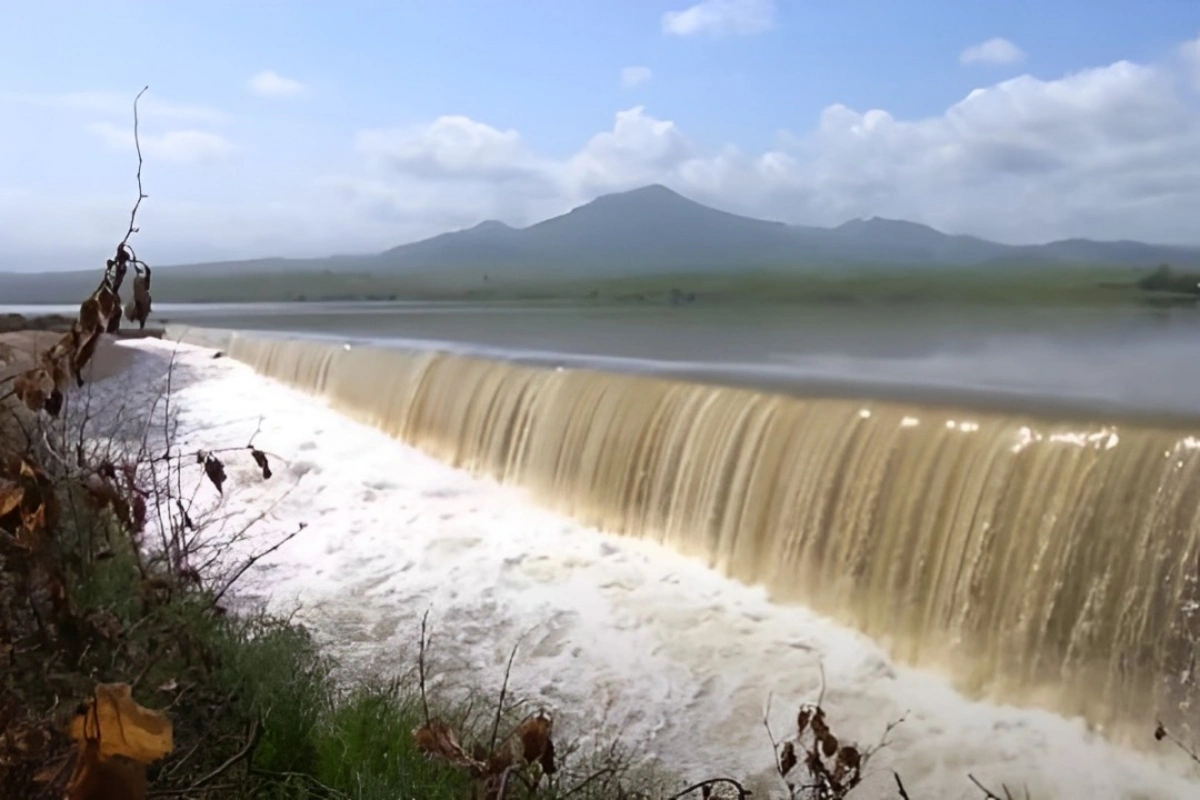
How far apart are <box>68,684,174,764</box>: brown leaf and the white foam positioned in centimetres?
366

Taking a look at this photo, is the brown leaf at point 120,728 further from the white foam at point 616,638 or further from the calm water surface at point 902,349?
the calm water surface at point 902,349

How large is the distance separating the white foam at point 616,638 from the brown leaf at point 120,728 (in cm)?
366

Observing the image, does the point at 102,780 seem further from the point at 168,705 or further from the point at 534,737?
the point at 168,705

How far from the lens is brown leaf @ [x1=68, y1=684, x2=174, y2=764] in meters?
1.10

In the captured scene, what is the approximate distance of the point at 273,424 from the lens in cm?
1215

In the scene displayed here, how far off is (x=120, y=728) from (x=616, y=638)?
505cm

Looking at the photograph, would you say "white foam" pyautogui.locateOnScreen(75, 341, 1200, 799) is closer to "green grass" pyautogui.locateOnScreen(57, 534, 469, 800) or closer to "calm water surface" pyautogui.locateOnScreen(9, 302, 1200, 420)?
"green grass" pyautogui.locateOnScreen(57, 534, 469, 800)

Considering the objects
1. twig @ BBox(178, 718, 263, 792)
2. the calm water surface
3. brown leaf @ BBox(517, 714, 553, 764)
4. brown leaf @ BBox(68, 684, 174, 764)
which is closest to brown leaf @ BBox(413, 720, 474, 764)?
brown leaf @ BBox(517, 714, 553, 764)

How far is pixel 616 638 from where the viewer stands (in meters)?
6.02

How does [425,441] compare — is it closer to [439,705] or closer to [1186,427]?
[439,705]

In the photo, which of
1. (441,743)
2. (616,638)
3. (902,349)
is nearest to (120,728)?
(441,743)

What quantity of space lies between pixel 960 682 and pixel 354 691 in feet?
10.1

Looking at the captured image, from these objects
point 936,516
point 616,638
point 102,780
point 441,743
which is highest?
point 102,780

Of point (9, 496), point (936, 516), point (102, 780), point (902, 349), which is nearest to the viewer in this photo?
point (102, 780)
